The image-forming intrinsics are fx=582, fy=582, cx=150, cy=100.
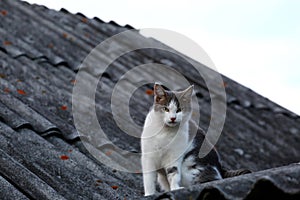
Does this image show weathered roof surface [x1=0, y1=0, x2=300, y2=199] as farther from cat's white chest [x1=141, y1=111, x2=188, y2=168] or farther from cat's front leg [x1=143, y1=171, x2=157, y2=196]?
cat's white chest [x1=141, y1=111, x2=188, y2=168]

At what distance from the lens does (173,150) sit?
10.7 feet

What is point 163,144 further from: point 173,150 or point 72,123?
point 72,123

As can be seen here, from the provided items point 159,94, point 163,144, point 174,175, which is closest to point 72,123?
point 159,94

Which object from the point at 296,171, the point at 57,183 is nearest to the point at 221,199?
the point at 296,171

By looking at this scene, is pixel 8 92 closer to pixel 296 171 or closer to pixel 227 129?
pixel 227 129

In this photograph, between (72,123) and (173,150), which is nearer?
(173,150)

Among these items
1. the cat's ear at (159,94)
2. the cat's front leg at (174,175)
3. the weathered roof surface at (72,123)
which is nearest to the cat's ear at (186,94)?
the cat's ear at (159,94)

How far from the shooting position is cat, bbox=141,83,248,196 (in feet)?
10.6

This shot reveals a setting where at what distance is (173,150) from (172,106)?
27cm

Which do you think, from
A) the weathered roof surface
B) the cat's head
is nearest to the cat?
the cat's head

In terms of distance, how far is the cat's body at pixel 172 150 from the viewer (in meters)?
3.24

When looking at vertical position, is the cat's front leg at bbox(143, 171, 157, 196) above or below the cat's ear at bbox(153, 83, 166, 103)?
below

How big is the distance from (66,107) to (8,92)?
0.46 metres

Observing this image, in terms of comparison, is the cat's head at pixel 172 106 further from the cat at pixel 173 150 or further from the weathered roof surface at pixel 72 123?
the weathered roof surface at pixel 72 123
